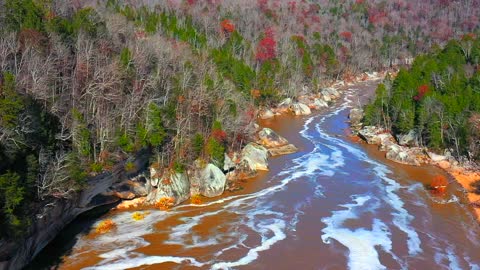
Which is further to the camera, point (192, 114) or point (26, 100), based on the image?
point (192, 114)

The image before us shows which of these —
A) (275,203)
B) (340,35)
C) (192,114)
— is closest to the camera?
(275,203)

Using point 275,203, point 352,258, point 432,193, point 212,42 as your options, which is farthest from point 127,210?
point 212,42

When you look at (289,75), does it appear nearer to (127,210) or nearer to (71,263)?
(127,210)

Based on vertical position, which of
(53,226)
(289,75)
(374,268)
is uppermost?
(289,75)

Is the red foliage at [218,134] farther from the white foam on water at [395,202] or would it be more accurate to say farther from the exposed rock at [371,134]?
the exposed rock at [371,134]

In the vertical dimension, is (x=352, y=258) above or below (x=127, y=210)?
below

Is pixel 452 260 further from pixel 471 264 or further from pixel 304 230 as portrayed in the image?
pixel 304 230
